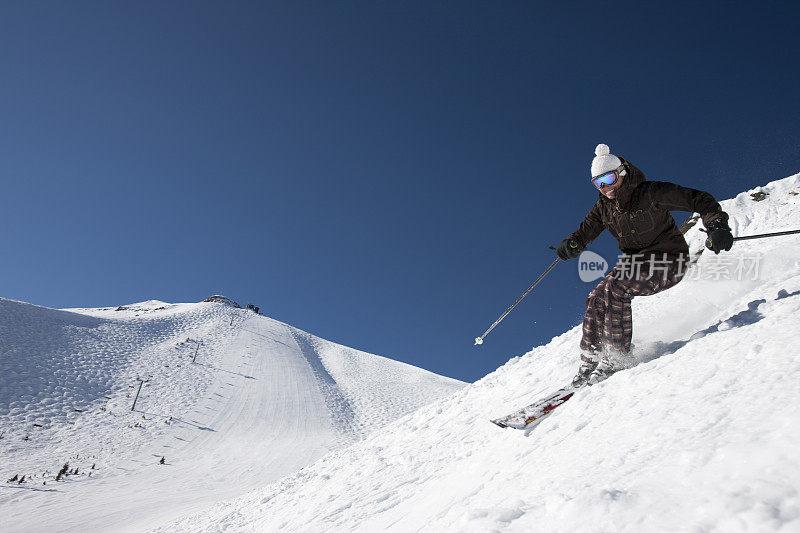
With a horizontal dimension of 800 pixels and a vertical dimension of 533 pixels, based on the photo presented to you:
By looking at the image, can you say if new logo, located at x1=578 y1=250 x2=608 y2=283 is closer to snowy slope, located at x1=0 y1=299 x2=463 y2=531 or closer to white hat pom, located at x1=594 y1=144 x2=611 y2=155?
white hat pom, located at x1=594 y1=144 x2=611 y2=155

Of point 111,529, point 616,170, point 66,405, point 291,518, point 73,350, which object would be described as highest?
point 73,350

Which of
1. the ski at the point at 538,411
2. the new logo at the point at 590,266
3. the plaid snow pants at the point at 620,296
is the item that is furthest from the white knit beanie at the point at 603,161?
the ski at the point at 538,411

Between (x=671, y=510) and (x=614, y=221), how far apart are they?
3.64 meters

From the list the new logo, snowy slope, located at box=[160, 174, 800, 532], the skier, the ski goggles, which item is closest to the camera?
snowy slope, located at box=[160, 174, 800, 532]

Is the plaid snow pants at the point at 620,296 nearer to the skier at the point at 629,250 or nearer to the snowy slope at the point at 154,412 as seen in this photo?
the skier at the point at 629,250

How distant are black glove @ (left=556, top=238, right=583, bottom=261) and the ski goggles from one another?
989mm

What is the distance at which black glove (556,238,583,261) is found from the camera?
5.08m

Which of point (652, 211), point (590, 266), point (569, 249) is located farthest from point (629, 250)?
point (590, 266)

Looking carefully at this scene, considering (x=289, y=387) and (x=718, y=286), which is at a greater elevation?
(x=289, y=387)

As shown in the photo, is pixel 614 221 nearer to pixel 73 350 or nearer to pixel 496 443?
pixel 496 443

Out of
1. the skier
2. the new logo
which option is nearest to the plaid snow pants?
the skier

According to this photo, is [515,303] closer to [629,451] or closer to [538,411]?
[538,411]

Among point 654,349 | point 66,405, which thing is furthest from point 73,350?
point 654,349

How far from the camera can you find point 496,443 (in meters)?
4.25
